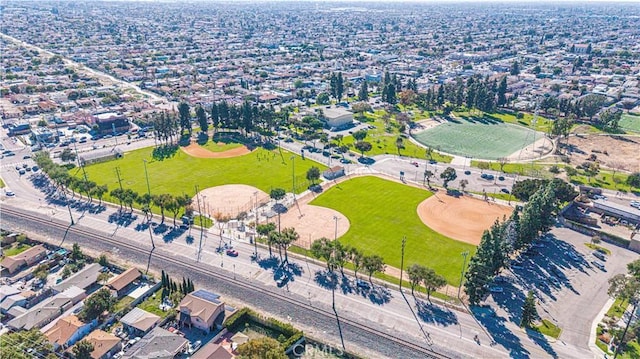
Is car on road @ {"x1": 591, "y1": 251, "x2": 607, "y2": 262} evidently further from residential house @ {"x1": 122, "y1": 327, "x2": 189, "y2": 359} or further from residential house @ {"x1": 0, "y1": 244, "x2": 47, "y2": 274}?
residential house @ {"x1": 0, "y1": 244, "x2": 47, "y2": 274}

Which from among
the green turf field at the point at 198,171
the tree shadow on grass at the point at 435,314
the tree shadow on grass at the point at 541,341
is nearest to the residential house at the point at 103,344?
the tree shadow on grass at the point at 435,314

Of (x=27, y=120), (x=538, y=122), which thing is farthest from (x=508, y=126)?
(x=27, y=120)

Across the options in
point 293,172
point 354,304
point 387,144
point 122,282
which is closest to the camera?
point 354,304

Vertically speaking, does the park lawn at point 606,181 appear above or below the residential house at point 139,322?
above

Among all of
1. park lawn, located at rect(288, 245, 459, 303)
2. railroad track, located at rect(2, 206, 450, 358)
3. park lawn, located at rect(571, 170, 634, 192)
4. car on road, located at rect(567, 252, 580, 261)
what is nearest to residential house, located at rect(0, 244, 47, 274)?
railroad track, located at rect(2, 206, 450, 358)

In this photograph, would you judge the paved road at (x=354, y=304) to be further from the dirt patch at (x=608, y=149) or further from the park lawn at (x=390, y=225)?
the dirt patch at (x=608, y=149)

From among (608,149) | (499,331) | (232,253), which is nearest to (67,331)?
(232,253)

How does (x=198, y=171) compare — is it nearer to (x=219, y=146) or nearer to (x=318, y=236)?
(x=219, y=146)
